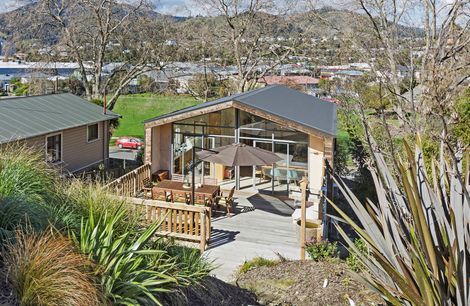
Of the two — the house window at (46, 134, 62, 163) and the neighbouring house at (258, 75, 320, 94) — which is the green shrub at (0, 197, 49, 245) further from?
the neighbouring house at (258, 75, 320, 94)

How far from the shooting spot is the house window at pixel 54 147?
15.7m

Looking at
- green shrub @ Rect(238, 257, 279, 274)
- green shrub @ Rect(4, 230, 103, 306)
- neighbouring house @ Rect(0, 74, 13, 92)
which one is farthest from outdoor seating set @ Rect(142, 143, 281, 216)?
neighbouring house @ Rect(0, 74, 13, 92)

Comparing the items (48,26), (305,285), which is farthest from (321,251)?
(48,26)

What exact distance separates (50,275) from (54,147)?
1355 centimetres

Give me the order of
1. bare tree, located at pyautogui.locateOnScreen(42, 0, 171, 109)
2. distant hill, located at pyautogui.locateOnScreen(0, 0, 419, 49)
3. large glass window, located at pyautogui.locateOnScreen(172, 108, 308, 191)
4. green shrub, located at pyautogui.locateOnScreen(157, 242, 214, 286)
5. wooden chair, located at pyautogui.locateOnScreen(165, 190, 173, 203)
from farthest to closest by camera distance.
→ bare tree, located at pyautogui.locateOnScreen(42, 0, 171, 109)
distant hill, located at pyautogui.locateOnScreen(0, 0, 419, 49)
large glass window, located at pyautogui.locateOnScreen(172, 108, 308, 191)
wooden chair, located at pyautogui.locateOnScreen(165, 190, 173, 203)
green shrub, located at pyautogui.locateOnScreen(157, 242, 214, 286)

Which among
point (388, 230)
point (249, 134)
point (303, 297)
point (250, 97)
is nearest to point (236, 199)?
point (249, 134)

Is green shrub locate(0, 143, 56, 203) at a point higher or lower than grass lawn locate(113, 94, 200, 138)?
lower

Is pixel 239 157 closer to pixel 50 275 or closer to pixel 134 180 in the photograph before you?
pixel 134 180

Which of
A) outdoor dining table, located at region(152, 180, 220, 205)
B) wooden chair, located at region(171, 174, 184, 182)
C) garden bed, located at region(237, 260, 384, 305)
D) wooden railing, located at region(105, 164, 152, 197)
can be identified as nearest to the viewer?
garden bed, located at region(237, 260, 384, 305)

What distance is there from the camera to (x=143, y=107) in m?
42.9

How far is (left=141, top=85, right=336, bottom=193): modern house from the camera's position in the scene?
14625mm

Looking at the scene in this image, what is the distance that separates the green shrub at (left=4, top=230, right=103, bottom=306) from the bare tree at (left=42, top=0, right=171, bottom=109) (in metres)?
22.8

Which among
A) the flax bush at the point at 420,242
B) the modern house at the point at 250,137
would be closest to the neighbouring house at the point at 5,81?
the modern house at the point at 250,137

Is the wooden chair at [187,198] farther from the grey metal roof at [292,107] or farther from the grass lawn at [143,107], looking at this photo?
the grass lawn at [143,107]
